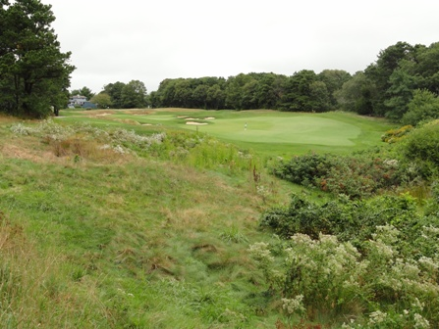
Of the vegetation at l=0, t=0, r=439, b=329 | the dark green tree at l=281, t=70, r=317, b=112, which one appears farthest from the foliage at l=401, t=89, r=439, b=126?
the dark green tree at l=281, t=70, r=317, b=112

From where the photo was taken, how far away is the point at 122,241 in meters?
5.73

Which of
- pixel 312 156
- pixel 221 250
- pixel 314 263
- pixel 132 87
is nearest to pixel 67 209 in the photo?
pixel 221 250

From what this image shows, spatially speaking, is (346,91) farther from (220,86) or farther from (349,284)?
(349,284)

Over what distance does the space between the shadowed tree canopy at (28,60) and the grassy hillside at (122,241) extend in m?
8.91

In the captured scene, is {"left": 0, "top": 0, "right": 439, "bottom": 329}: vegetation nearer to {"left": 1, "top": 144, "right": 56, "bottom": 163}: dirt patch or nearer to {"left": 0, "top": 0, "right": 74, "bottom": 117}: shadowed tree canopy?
{"left": 1, "top": 144, "right": 56, "bottom": 163}: dirt patch

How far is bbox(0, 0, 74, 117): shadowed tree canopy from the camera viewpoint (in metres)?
19.8

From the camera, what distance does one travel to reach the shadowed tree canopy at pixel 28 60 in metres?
19.8

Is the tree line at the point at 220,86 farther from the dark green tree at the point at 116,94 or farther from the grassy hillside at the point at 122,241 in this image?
the grassy hillside at the point at 122,241

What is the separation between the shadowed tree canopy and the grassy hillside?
8908 mm

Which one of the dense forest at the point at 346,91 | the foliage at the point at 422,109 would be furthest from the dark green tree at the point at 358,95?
the foliage at the point at 422,109

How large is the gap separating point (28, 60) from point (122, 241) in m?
17.4

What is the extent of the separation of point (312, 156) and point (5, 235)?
42.9ft

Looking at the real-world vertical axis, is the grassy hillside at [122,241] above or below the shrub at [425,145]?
below

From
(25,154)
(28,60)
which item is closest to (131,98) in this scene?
(28,60)
